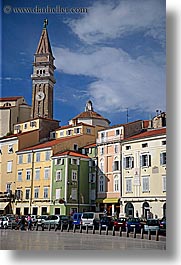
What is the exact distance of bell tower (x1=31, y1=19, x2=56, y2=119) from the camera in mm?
6801

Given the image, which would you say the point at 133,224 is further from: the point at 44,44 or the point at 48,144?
the point at 44,44

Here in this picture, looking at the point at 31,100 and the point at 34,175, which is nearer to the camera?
the point at 31,100

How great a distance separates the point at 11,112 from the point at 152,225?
8.42 ft

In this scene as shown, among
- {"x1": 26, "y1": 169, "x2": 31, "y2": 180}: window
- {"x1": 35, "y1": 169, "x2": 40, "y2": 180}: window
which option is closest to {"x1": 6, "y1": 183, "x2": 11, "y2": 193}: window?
{"x1": 26, "y1": 169, "x2": 31, "y2": 180}: window

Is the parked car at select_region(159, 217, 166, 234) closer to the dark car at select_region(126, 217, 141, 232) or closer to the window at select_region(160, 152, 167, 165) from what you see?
the dark car at select_region(126, 217, 141, 232)

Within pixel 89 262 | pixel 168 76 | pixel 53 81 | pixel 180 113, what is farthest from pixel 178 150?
pixel 53 81

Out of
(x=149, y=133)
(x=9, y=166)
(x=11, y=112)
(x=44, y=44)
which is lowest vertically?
(x=9, y=166)

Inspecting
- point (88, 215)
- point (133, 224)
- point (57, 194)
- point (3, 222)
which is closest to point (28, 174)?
point (57, 194)

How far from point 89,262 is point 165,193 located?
130 cm

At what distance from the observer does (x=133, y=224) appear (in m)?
7.09

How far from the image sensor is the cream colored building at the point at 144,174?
654 centimetres

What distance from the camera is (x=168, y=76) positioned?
6.21 meters

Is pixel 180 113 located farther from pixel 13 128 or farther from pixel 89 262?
pixel 13 128

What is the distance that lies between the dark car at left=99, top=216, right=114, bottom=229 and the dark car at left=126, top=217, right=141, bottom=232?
38 centimetres
